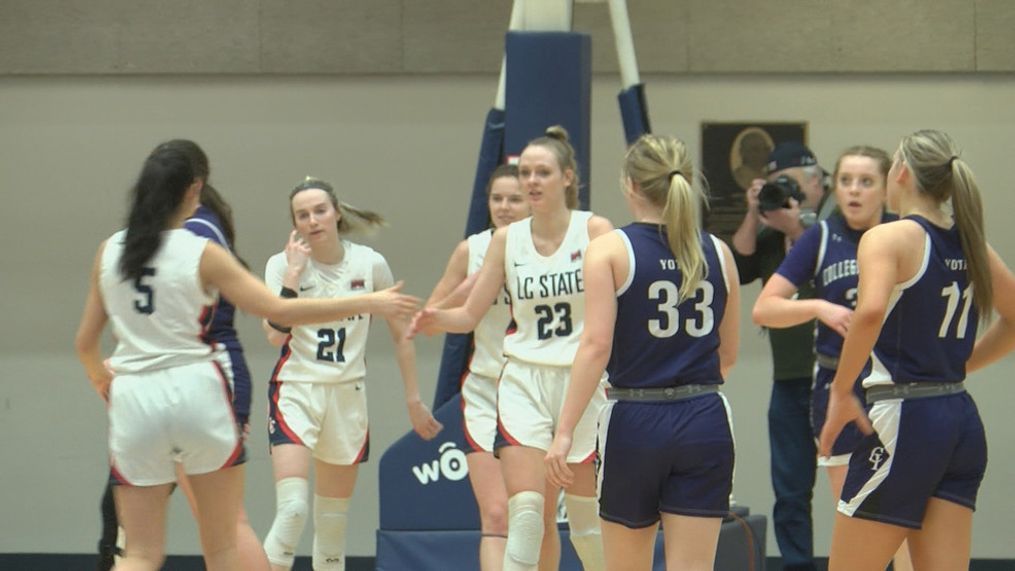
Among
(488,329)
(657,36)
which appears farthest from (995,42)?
(488,329)

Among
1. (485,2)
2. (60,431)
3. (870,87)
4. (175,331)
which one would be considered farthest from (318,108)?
(175,331)

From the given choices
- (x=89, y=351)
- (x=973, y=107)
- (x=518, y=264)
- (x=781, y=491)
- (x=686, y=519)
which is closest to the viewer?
(x=686, y=519)

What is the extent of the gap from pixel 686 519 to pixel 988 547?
17.8 ft

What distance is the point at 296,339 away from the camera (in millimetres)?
5996

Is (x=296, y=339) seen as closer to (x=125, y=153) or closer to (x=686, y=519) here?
(x=686, y=519)

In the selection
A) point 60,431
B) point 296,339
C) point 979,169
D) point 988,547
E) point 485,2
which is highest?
point 485,2

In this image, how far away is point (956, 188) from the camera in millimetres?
3883

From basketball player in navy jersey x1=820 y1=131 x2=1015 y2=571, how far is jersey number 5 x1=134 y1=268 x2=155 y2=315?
200 cm

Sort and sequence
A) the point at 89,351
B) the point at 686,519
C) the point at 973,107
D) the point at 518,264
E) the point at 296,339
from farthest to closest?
the point at 973,107 < the point at 296,339 < the point at 518,264 < the point at 89,351 < the point at 686,519

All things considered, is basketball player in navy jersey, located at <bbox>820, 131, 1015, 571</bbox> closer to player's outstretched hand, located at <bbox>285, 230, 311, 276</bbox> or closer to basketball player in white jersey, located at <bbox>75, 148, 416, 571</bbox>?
basketball player in white jersey, located at <bbox>75, 148, 416, 571</bbox>

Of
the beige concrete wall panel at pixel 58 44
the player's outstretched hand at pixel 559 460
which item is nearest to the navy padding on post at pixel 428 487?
the player's outstretched hand at pixel 559 460

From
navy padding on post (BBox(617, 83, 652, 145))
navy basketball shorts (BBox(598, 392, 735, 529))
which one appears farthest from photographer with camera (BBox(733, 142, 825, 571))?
navy basketball shorts (BBox(598, 392, 735, 529))

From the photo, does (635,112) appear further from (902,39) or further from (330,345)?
(902,39)

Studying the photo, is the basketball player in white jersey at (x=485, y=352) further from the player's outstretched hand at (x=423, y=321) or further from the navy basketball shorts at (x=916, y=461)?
the navy basketball shorts at (x=916, y=461)
